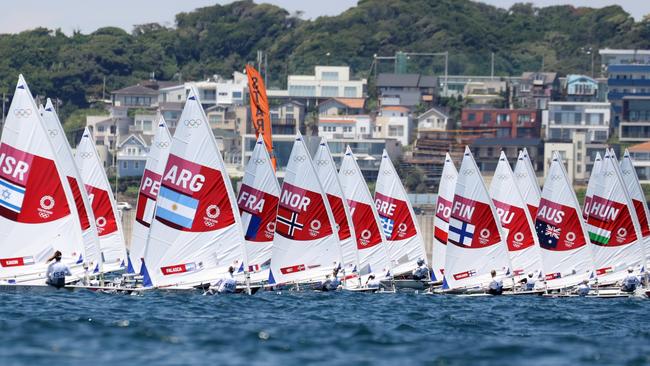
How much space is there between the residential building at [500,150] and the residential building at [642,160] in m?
8.48

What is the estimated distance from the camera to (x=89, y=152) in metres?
53.7

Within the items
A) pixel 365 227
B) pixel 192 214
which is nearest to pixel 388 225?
pixel 365 227

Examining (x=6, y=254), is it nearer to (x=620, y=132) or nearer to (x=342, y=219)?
(x=342, y=219)

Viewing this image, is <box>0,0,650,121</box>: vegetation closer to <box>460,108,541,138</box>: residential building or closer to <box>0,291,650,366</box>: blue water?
<box>460,108,541,138</box>: residential building

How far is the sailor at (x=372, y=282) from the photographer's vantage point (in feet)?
159

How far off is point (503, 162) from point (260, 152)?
991 centimetres

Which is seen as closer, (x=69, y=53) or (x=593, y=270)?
(x=593, y=270)

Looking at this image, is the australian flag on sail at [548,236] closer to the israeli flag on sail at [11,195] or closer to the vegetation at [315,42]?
the israeli flag on sail at [11,195]

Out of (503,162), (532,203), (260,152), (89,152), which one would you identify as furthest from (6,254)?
(532,203)

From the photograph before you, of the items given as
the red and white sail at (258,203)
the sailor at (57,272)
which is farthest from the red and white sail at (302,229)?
the sailor at (57,272)

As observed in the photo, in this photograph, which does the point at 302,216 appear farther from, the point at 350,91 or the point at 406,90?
the point at 350,91

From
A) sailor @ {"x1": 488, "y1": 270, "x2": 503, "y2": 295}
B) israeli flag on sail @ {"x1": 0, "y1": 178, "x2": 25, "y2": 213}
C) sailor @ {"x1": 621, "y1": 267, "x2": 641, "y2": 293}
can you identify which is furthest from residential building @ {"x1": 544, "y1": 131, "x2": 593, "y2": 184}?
israeli flag on sail @ {"x1": 0, "y1": 178, "x2": 25, "y2": 213}

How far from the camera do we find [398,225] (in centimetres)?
5916

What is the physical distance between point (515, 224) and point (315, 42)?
124891 mm
